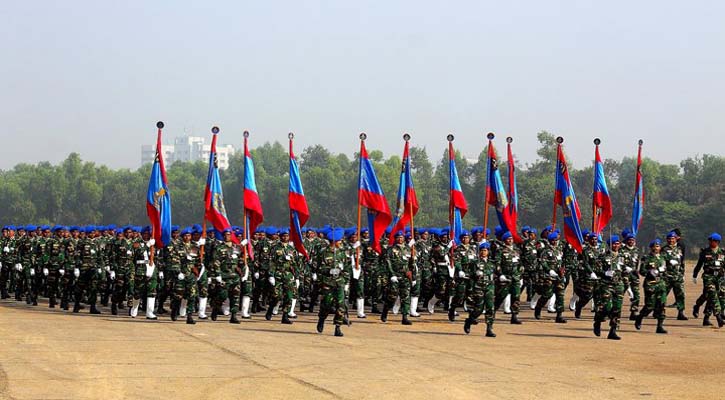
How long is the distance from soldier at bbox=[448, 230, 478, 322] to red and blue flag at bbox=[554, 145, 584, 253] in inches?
85.4

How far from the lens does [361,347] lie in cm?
1590

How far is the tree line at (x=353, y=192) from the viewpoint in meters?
70.4

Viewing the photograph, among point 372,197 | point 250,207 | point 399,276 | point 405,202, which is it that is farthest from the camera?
point 405,202

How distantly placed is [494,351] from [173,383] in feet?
19.6

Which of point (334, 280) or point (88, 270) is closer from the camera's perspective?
point (334, 280)

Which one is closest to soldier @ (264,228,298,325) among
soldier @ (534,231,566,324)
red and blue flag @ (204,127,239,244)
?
red and blue flag @ (204,127,239,244)

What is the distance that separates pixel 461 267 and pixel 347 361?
7.75 metres

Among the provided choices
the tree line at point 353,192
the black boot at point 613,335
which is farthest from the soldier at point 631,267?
the tree line at point 353,192

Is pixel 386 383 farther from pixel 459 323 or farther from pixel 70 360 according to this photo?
pixel 459 323

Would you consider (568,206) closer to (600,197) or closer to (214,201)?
(600,197)

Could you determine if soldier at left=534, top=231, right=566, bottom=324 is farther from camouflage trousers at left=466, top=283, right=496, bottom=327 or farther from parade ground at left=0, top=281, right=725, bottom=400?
camouflage trousers at left=466, top=283, right=496, bottom=327

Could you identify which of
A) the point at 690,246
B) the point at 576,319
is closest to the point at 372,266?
the point at 576,319

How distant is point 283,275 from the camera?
20.1 meters

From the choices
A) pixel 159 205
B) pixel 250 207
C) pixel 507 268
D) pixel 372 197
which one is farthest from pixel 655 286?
pixel 159 205
